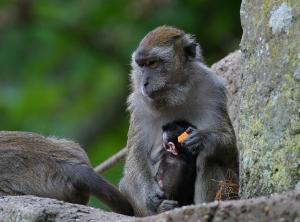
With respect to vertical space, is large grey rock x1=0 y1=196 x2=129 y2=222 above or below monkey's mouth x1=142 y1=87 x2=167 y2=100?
below

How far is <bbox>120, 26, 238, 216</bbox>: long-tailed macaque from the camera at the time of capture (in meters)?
10.3

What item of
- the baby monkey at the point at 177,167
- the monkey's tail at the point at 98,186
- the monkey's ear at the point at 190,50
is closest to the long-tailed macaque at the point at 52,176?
the monkey's tail at the point at 98,186

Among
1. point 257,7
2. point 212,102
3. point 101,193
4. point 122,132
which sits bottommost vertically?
point 122,132

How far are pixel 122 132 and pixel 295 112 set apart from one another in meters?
12.5

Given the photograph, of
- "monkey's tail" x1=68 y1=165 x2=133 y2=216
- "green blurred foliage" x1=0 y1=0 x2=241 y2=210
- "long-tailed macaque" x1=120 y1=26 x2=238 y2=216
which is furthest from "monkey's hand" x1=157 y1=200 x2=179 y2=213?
"green blurred foliage" x1=0 y1=0 x2=241 y2=210

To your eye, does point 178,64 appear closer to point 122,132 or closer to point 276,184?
point 276,184

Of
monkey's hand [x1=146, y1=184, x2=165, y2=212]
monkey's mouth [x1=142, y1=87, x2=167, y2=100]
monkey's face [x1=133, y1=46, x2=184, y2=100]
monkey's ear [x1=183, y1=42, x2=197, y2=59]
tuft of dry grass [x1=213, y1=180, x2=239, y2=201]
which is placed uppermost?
monkey's ear [x1=183, y1=42, x2=197, y2=59]

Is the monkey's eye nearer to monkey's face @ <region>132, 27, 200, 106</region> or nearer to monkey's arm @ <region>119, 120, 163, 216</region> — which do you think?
monkey's face @ <region>132, 27, 200, 106</region>

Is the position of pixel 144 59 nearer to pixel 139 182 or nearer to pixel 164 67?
pixel 164 67

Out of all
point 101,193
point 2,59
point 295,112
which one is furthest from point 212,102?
point 2,59

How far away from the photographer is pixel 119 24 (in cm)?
1945

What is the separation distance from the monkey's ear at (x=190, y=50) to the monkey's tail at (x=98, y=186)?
1.38 m

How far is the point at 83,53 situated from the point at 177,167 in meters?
9.63

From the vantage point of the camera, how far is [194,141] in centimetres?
1012
